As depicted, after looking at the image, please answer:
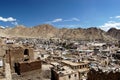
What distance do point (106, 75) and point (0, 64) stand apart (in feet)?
14.9

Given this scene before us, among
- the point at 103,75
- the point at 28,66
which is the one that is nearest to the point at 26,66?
the point at 28,66

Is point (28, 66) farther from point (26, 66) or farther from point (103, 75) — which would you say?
point (103, 75)

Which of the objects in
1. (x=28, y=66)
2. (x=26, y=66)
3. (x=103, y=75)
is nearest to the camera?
(x=103, y=75)

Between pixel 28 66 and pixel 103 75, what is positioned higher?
pixel 103 75

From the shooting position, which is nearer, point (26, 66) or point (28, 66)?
point (26, 66)

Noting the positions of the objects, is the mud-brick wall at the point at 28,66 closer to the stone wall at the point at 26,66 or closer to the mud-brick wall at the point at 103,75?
the stone wall at the point at 26,66

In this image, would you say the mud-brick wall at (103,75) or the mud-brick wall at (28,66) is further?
the mud-brick wall at (28,66)

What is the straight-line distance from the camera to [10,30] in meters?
195

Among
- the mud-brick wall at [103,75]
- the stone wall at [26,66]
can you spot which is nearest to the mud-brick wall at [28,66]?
the stone wall at [26,66]

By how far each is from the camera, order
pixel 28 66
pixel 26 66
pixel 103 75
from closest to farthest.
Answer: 1. pixel 103 75
2. pixel 26 66
3. pixel 28 66

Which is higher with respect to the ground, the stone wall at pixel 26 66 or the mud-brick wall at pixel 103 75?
the mud-brick wall at pixel 103 75

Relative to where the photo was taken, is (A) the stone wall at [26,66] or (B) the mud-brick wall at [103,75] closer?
(B) the mud-brick wall at [103,75]

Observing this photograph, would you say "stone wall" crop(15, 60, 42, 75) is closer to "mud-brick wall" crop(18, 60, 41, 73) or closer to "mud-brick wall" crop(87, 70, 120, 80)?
"mud-brick wall" crop(18, 60, 41, 73)

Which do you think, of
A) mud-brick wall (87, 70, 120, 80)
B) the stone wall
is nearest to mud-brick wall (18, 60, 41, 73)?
the stone wall
